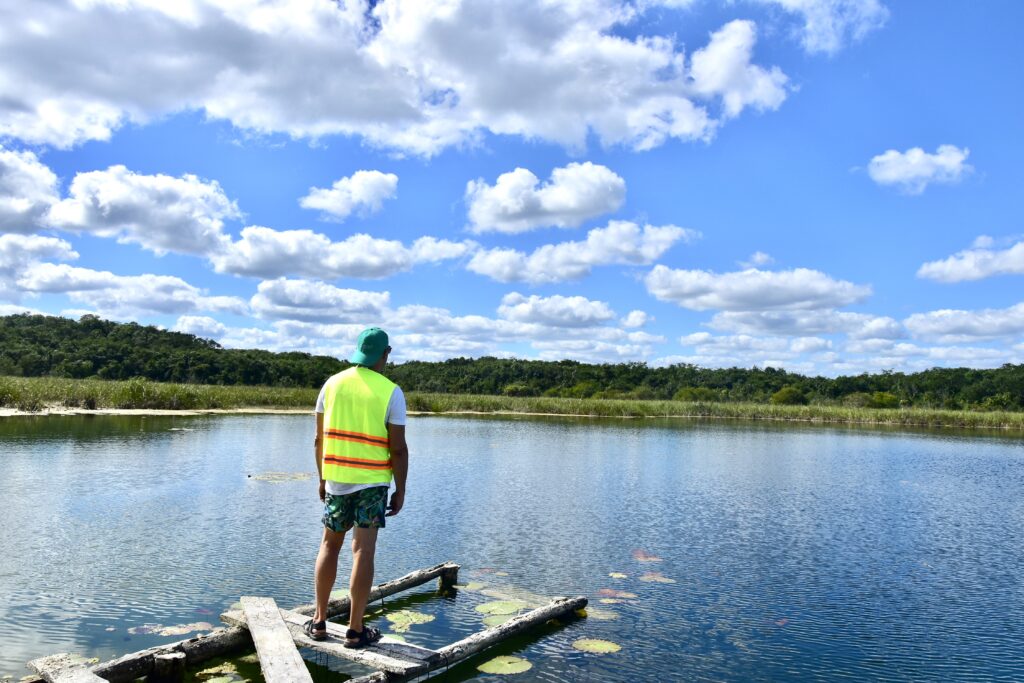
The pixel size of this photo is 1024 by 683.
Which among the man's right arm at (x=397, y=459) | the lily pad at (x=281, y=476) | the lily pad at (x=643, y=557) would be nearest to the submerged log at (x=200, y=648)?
the man's right arm at (x=397, y=459)

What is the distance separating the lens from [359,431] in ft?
18.0

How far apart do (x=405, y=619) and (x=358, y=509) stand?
7.42 ft

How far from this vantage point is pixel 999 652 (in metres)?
7.03

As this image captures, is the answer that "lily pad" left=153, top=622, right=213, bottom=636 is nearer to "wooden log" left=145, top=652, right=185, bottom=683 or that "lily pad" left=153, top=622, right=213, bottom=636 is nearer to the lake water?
the lake water

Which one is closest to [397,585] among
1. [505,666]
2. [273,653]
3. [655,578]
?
[505,666]

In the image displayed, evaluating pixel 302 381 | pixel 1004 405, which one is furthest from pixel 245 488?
pixel 1004 405

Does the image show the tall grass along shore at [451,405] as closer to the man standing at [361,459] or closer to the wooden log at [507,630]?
the wooden log at [507,630]

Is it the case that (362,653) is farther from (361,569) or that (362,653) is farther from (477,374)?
(477,374)

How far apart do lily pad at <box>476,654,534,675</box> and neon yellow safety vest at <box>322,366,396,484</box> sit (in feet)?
6.12

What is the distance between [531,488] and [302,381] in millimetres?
66719

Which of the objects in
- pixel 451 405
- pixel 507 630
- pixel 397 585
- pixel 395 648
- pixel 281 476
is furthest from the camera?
pixel 451 405

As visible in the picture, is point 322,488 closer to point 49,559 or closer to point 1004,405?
point 49,559

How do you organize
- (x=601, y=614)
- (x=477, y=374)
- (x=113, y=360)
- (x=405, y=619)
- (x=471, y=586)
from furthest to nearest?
(x=477, y=374) < (x=113, y=360) < (x=471, y=586) < (x=601, y=614) < (x=405, y=619)

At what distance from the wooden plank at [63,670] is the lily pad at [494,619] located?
339cm
